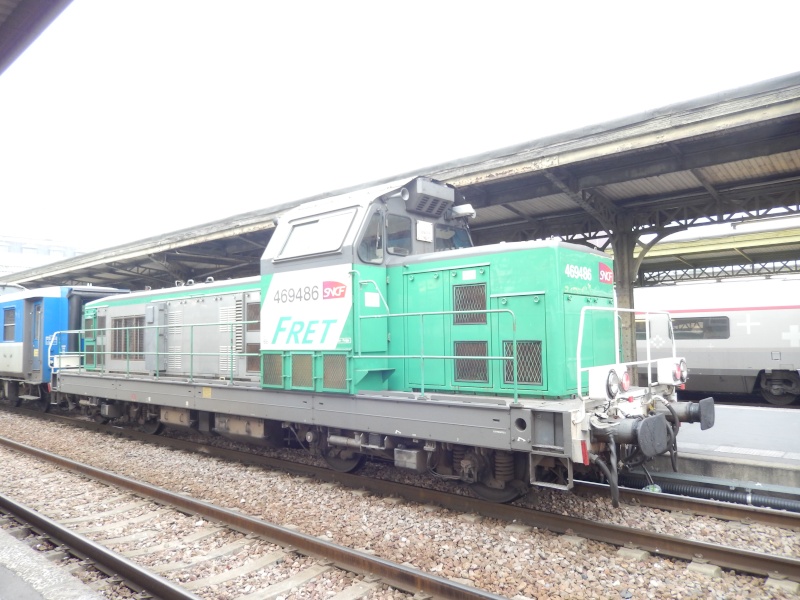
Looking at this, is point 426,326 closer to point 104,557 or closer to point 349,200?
point 349,200

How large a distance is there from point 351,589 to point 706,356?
14.2 m

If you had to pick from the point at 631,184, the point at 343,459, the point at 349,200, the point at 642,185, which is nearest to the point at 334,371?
the point at 343,459

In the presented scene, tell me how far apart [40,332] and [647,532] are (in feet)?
41.3

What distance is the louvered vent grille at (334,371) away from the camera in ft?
19.2

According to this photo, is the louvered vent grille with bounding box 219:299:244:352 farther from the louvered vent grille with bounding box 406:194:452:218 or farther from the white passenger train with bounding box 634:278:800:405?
the white passenger train with bounding box 634:278:800:405

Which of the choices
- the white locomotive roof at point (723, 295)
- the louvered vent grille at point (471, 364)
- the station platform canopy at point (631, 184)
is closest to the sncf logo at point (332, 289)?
the louvered vent grille at point (471, 364)

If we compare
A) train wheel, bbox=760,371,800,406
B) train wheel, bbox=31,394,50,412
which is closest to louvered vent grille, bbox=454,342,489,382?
train wheel, bbox=31,394,50,412

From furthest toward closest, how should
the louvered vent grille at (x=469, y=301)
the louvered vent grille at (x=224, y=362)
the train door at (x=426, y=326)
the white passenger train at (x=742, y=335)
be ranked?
the white passenger train at (x=742, y=335)
the louvered vent grille at (x=224, y=362)
the train door at (x=426, y=326)
the louvered vent grille at (x=469, y=301)

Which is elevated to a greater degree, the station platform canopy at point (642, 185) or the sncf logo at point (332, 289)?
the station platform canopy at point (642, 185)

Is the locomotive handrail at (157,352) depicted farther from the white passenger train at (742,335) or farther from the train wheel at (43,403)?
the white passenger train at (742,335)

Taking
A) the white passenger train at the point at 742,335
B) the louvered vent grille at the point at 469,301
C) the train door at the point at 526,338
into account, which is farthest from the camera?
the white passenger train at the point at 742,335

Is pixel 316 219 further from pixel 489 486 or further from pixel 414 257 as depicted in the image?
pixel 489 486

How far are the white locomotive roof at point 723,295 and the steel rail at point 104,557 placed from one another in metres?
12.9

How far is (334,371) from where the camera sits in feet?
19.6
